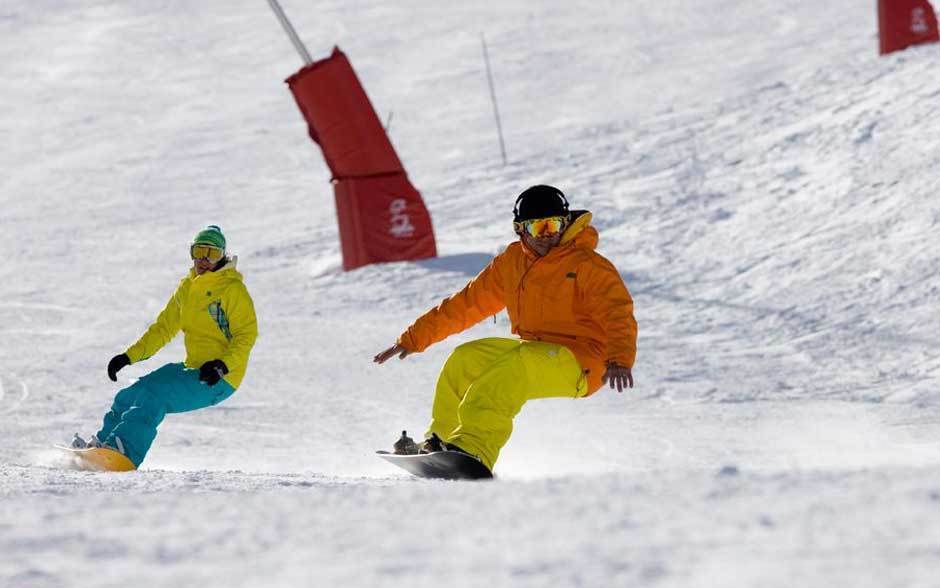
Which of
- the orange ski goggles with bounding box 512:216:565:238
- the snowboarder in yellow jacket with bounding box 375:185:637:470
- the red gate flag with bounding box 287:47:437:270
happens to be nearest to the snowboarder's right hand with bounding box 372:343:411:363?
the snowboarder in yellow jacket with bounding box 375:185:637:470

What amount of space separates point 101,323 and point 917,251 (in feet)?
22.3

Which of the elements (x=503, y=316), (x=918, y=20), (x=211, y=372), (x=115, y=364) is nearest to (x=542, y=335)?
(x=211, y=372)

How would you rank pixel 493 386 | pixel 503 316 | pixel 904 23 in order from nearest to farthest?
1. pixel 493 386
2. pixel 503 316
3. pixel 904 23

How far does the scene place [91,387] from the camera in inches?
369

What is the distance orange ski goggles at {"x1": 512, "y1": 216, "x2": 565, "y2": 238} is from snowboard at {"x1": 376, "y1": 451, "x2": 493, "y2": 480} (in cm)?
105

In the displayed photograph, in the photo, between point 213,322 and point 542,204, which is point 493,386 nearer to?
point 542,204

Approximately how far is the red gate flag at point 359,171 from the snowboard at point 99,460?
6.98 metres

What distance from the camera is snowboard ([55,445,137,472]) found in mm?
5988

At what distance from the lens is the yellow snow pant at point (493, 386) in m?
5.09

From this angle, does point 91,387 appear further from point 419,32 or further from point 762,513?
point 419,32

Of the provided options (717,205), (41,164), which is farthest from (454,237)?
(41,164)

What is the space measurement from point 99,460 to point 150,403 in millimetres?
399

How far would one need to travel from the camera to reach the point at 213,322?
662cm

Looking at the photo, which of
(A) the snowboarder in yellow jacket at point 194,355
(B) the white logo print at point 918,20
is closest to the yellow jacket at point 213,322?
(A) the snowboarder in yellow jacket at point 194,355
